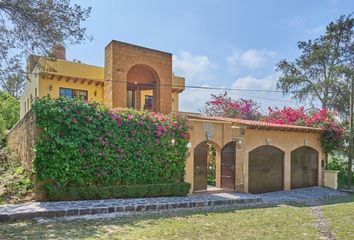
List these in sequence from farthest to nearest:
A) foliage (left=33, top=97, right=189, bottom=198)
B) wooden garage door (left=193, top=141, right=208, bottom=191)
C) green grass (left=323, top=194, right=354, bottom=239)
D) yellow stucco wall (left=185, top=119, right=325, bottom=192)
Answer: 1. wooden garage door (left=193, top=141, right=208, bottom=191)
2. yellow stucco wall (left=185, top=119, right=325, bottom=192)
3. foliage (left=33, top=97, right=189, bottom=198)
4. green grass (left=323, top=194, right=354, bottom=239)

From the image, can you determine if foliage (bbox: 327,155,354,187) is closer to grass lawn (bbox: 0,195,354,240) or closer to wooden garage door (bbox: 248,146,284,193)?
wooden garage door (bbox: 248,146,284,193)

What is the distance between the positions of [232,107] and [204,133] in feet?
44.5

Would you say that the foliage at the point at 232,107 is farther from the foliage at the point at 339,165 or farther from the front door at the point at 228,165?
the front door at the point at 228,165

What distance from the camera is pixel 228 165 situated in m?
16.9

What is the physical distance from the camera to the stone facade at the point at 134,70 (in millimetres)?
17172

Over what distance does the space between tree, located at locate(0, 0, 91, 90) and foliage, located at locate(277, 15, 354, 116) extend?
26.6 metres

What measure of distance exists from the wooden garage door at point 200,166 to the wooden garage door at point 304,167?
6332mm

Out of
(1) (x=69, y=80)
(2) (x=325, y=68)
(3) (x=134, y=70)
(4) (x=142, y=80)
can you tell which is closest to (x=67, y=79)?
(1) (x=69, y=80)

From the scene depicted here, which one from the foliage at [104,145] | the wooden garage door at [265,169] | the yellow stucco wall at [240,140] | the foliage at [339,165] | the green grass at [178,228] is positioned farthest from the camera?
the foliage at [339,165]

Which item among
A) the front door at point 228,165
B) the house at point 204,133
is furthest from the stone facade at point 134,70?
the front door at point 228,165

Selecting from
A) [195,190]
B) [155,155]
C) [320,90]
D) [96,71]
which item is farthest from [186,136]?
[320,90]

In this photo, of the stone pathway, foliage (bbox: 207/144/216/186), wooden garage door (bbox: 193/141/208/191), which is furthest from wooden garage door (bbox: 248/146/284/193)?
the stone pathway

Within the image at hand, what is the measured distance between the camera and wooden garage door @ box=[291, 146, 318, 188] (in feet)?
63.4

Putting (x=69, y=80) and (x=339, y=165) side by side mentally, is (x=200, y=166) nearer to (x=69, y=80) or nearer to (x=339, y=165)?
(x=69, y=80)
